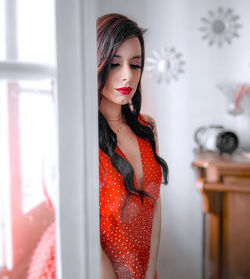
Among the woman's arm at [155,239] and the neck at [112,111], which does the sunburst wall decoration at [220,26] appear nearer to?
the neck at [112,111]

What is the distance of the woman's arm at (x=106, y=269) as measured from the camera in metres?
0.54

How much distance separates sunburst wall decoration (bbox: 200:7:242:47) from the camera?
1.67ft

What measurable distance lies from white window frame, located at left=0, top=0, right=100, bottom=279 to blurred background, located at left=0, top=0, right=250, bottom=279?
2 cm

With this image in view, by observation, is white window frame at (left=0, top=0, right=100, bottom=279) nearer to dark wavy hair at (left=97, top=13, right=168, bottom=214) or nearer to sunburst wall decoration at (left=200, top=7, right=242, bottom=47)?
dark wavy hair at (left=97, top=13, right=168, bottom=214)

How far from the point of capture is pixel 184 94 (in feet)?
1.72

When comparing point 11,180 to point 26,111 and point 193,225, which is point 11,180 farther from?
point 193,225

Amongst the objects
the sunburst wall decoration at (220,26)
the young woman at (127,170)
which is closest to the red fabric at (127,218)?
the young woman at (127,170)

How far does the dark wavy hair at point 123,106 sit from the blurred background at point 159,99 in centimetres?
2

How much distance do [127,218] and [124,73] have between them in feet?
0.95

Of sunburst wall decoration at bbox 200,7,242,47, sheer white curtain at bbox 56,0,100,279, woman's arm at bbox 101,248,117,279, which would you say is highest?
sunburst wall decoration at bbox 200,7,242,47

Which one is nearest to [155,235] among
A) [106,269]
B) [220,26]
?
[106,269]

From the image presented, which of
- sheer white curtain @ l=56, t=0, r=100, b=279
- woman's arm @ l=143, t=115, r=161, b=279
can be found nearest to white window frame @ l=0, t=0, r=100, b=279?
sheer white curtain @ l=56, t=0, r=100, b=279

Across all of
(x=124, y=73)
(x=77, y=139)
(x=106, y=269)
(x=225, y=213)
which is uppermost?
(x=124, y=73)

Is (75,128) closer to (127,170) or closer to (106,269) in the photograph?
(127,170)
